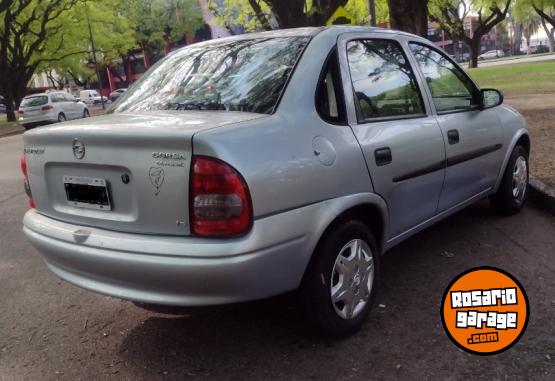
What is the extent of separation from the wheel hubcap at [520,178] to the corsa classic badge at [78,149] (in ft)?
12.4

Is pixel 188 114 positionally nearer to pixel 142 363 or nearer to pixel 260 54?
pixel 260 54

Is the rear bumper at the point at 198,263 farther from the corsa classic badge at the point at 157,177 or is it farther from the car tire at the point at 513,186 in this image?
the car tire at the point at 513,186

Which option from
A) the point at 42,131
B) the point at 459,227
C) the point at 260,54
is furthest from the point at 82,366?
the point at 459,227

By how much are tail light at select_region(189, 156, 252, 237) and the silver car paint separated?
0.04m

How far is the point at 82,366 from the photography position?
3023 millimetres

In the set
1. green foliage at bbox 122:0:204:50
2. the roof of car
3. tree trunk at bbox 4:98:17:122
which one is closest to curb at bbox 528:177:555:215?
the roof of car

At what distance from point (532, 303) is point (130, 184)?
2428 millimetres

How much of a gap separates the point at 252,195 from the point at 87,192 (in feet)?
3.18

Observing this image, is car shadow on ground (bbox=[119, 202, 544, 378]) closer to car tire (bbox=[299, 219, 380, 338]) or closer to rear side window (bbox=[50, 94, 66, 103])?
car tire (bbox=[299, 219, 380, 338])

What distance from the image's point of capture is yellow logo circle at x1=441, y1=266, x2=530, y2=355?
2305mm

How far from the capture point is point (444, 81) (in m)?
4.24

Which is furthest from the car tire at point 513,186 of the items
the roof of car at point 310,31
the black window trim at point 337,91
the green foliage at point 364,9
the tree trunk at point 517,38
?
the tree trunk at point 517,38

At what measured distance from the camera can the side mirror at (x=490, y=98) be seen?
4.46 m

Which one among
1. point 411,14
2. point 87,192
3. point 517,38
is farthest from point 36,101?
point 517,38
